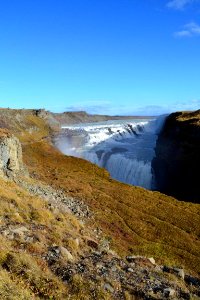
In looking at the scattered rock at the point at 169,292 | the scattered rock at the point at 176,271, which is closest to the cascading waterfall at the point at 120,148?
the scattered rock at the point at 176,271

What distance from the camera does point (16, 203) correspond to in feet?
94.3

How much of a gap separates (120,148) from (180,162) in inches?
1848

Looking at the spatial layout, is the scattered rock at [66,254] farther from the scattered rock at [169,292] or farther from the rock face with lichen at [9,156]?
the rock face with lichen at [9,156]

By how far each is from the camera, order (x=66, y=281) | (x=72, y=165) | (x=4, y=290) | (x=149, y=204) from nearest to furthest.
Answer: (x=4, y=290), (x=66, y=281), (x=149, y=204), (x=72, y=165)

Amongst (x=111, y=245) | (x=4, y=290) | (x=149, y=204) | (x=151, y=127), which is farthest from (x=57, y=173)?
(x=151, y=127)

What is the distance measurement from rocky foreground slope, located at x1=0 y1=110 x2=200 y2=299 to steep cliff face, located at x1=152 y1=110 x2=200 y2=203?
63.1 ft

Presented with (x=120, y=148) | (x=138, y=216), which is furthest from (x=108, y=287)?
(x=120, y=148)

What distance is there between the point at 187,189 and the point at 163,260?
46339 millimetres

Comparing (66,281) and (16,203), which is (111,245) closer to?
(16,203)

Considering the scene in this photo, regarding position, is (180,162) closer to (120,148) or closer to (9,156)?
(9,156)

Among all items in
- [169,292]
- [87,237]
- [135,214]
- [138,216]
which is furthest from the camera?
[135,214]

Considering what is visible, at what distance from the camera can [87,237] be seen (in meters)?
28.7

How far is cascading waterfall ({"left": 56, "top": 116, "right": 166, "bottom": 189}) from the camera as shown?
9244 cm

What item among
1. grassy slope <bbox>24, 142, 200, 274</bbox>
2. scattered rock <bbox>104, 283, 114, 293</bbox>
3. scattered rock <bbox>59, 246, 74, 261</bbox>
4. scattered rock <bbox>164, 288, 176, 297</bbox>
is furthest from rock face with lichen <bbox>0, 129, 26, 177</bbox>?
scattered rock <bbox>164, 288, 176, 297</bbox>
